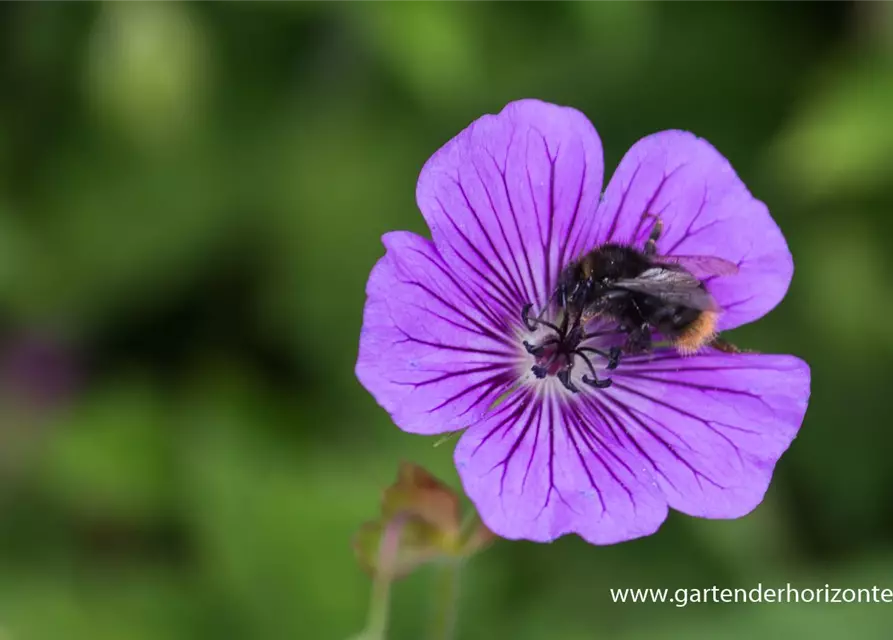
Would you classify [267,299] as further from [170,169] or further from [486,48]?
[486,48]

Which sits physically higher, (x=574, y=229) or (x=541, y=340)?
(x=574, y=229)

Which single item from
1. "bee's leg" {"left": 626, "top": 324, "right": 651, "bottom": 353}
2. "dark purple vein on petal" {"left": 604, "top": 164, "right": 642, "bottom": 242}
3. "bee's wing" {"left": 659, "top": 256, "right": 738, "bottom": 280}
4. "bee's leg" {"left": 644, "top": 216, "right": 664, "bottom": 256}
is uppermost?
Answer: "dark purple vein on petal" {"left": 604, "top": 164, "right": 642, "bottom": 242}

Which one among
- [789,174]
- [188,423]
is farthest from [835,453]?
[188,423]

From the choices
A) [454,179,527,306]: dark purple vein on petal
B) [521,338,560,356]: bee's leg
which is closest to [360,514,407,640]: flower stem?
[521,338,560,356]: bee's leg

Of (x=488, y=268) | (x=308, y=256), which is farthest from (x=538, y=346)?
(x=308, y=256)

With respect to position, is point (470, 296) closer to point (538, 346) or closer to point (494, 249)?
point (494, 249)

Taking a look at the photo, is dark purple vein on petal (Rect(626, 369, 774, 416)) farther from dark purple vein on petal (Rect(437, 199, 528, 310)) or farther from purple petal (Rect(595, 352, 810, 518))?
dark purple vein on petal (Rect(437, 199, 528, 310))

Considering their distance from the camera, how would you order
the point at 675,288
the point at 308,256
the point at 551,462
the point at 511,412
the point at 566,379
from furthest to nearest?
the point at 308,256, the point at 566,379, the point at 511,412, the point at 551,462, the point at 675,288
